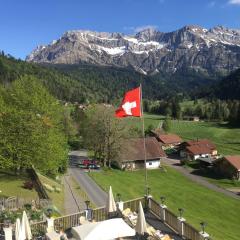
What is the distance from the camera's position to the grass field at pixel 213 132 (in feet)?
410

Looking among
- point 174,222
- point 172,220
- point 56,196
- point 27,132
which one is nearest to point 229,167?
point 56,196

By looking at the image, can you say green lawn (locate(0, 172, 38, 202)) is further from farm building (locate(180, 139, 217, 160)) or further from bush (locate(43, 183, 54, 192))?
farm building (locate(180, 139, 217, 160))

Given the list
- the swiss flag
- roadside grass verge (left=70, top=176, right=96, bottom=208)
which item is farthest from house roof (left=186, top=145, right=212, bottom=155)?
the swiss flag

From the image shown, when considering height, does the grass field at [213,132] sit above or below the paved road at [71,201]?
above

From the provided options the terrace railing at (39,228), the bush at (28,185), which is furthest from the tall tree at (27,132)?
the terrace railing at (39,228)

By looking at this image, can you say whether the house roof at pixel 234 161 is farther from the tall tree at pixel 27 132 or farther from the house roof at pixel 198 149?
the tall tree at pixel 27 132

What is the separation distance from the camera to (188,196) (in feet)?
194

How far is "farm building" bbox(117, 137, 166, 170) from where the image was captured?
267ft

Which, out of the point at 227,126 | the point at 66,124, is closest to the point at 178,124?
the point at 227,126

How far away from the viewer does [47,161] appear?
45750 millimetres

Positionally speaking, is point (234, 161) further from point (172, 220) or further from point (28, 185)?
point (172, 220)

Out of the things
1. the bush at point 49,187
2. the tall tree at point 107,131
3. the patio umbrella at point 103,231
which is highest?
the tall tree at point 107,131

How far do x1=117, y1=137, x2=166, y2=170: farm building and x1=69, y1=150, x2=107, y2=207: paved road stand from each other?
32.4 feet

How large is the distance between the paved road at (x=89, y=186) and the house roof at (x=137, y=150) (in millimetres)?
10407
